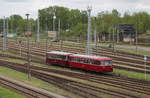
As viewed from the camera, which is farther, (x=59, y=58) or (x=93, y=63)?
(x=59, y=58)

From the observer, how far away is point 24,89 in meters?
25.6

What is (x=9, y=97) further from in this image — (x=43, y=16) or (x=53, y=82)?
(x=43, y=16)

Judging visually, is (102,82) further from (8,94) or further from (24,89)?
(8,94)

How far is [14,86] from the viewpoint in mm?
26875

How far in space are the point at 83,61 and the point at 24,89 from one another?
12154 millimetres

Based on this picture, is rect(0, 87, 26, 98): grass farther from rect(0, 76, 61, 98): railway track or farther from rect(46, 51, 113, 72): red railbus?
rect(46, 51, 113, 72): red railbus

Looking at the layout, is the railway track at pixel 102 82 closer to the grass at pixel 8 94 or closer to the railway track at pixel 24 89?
the railway track at pixel 24 89

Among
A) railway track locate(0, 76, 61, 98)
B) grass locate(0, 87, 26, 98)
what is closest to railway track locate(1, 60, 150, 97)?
A: railway track locate(0, 76, 61, 98)

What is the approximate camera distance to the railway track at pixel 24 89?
23038mm

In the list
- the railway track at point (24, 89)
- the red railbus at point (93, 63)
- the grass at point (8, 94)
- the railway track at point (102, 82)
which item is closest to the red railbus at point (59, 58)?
the red railbus at point (93, 63)

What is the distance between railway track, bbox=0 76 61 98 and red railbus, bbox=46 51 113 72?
10399 mm

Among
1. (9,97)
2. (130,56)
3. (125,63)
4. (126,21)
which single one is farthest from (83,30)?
(9,97)

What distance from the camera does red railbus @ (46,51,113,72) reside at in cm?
3262

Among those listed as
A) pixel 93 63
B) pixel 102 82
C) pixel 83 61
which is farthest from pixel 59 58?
pixel 102 82
